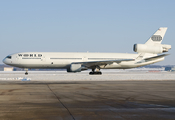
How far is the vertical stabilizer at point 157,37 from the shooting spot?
46.6 m

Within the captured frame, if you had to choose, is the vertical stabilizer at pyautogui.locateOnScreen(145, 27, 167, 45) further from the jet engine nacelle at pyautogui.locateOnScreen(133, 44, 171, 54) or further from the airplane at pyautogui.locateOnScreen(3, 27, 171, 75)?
the jet engine nacelle at pyautogui.locateOnScreen(133, 44, 171, 54)

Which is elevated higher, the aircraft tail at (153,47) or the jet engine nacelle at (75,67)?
the aircraft tail at (153,47)

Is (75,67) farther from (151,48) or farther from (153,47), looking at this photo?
(153,47)

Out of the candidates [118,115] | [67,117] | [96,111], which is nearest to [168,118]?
[118,115]

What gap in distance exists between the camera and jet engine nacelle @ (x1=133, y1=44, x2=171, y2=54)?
4473 centimetres

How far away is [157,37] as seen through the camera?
154 ft

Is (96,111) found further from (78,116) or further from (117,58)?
(117,58)

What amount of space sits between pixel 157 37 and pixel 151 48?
317 cm

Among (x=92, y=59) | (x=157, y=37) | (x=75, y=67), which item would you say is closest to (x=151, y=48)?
(x=157, y=37)

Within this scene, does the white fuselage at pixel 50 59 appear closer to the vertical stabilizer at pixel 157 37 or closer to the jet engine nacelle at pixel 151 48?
the jet engine nacelle at pixel 151 48

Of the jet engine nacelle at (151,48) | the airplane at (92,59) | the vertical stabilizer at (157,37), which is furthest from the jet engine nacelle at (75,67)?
the vertical stabilizer at (157,37)

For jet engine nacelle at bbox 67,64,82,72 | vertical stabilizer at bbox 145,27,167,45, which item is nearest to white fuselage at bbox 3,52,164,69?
jet engine nacelle at bbox 67,64,82,72

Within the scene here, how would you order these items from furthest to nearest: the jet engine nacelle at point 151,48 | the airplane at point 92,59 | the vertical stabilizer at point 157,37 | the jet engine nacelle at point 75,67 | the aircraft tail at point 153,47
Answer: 1. the vertical stabilizer at point 157,37
2. the aircraft tail at point 153,47
3. the jet engine nacelle at point 151,48
4. the airplane at point 92,59
5. the jet engine nacelle at point 75,67

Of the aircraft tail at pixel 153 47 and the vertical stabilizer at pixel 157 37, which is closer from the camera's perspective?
the aircraft tail at pixel 153 47
